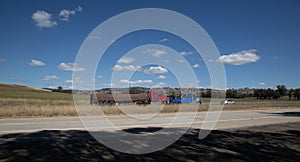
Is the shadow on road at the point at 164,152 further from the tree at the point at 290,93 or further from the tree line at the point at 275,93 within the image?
the tree at the point at 290,93

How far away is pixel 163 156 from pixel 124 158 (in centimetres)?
96

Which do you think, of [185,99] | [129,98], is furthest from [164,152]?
[185,99]

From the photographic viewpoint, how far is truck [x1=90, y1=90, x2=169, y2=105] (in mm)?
39906

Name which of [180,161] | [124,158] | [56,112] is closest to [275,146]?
[180,161]

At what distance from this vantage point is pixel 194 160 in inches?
239

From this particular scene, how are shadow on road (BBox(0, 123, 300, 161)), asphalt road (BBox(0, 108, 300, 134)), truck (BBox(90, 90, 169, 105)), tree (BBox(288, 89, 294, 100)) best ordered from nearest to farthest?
shadow on road (BBox(0, 123, 300, 161)) → asphalt road (BBox(0, 108, 300, 134)) → truck (BBox(90, 90, 169, 105)) → tree (BBox(288, 89, 294, 100))

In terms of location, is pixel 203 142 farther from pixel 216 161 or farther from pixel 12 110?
pixel 12 110

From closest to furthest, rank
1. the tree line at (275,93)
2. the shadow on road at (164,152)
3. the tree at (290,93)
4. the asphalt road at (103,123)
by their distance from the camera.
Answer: the shadow on road at (164,152) → the asphalt road at (103,123) → the tree line at (275,93) → the tree at (290,93)

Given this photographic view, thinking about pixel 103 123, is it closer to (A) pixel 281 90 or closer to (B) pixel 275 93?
(B) pixel 275 93

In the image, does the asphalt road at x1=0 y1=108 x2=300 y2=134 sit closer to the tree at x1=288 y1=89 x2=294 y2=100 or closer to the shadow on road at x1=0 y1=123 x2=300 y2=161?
the shadow on road at x1=0 y1=123 x2=300 y2=161

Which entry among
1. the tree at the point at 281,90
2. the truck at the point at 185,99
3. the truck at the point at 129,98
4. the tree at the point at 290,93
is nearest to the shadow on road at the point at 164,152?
the truck at the point at 129,98

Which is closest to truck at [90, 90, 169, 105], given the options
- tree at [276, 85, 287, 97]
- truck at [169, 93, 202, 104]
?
truck at [169, 93, 202, 104]

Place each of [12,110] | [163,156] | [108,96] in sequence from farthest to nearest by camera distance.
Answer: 1. [108,96]
2. [12,110]
3. [163,156]

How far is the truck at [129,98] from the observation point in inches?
1571
